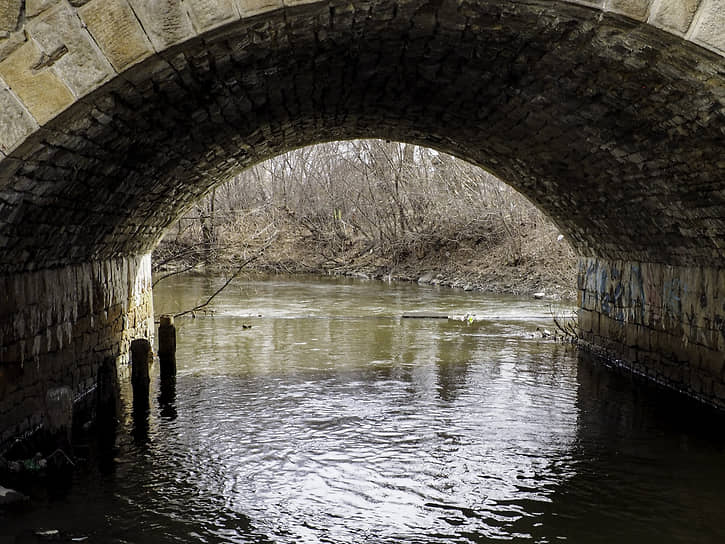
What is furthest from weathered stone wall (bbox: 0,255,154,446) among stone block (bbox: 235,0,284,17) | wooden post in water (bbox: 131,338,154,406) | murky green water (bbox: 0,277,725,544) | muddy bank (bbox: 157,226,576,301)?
muddy bank (bbox: 157,226,576,301)

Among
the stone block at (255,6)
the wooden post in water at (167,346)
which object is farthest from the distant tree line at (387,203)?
the stone block at (255,6)

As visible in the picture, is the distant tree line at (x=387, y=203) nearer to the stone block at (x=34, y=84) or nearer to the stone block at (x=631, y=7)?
the stone block at (x=631, y=7)

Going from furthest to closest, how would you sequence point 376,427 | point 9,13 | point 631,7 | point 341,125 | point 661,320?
1. point 341,125
2. point 661,320
3. point 376,427
4. point 631,7
5. point 9,13

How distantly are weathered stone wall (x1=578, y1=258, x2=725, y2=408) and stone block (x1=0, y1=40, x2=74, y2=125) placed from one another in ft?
24.7

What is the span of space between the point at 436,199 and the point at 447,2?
2798 centimetres

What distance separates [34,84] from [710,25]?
4.55 metres

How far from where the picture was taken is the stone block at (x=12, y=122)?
4949 mm

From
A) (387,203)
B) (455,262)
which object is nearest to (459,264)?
(455,262)

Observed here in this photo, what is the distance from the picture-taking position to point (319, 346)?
1416cm

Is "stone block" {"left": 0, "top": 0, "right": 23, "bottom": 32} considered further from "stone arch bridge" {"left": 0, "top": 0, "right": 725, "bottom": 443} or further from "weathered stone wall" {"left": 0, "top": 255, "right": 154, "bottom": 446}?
"weathered stone wall" {"left": 0, "top": 255, "right": 154, "bottom": 446}

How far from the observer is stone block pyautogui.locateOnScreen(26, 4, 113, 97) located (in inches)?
193

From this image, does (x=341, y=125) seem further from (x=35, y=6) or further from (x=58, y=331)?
(x=35, y=6)

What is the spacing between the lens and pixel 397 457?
7.67m

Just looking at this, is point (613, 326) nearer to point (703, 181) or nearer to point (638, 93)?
point (703, 181)
